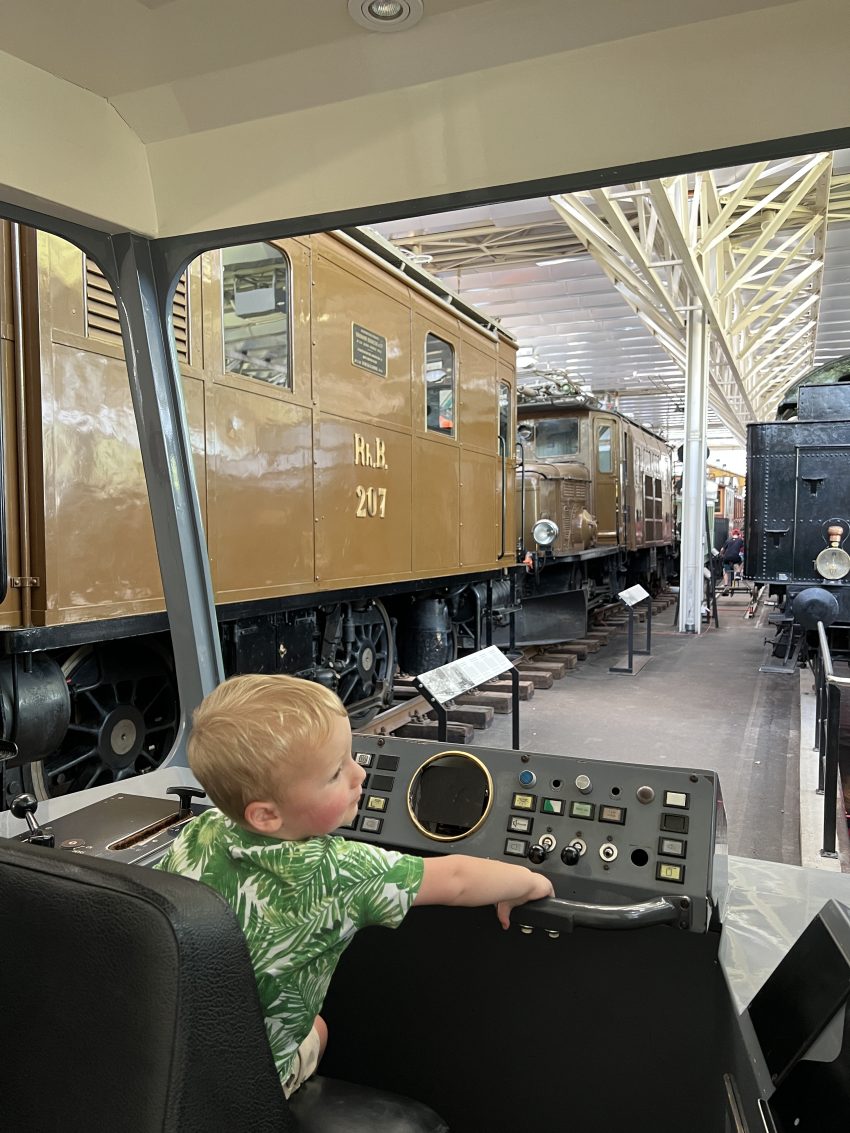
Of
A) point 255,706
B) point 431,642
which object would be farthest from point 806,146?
point 431,642

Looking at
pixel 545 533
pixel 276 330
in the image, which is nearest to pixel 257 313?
pixel 276 330

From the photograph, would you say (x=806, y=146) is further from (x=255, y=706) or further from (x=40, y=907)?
(x=40, y=907)

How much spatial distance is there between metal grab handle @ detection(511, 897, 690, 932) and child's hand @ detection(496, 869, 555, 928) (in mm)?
21

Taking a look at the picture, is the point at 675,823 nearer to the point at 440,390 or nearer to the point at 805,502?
the point at 440,390

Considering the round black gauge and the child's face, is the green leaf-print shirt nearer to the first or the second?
the child's face

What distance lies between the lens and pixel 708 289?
11.5 m

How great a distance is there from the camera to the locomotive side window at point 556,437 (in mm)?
11836

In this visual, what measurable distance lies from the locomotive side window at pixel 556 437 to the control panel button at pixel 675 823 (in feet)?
34.6

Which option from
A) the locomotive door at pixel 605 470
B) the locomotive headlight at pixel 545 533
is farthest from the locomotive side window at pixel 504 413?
the locomotive door at pixel 605 470

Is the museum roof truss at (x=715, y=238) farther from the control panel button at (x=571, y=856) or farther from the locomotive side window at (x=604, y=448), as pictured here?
the control panel button at (x=571, y=856)

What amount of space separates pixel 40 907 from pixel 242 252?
3964 millimetres

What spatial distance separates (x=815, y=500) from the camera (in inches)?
313

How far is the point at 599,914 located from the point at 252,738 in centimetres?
63

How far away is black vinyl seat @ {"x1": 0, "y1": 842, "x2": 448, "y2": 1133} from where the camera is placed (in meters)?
0.81
